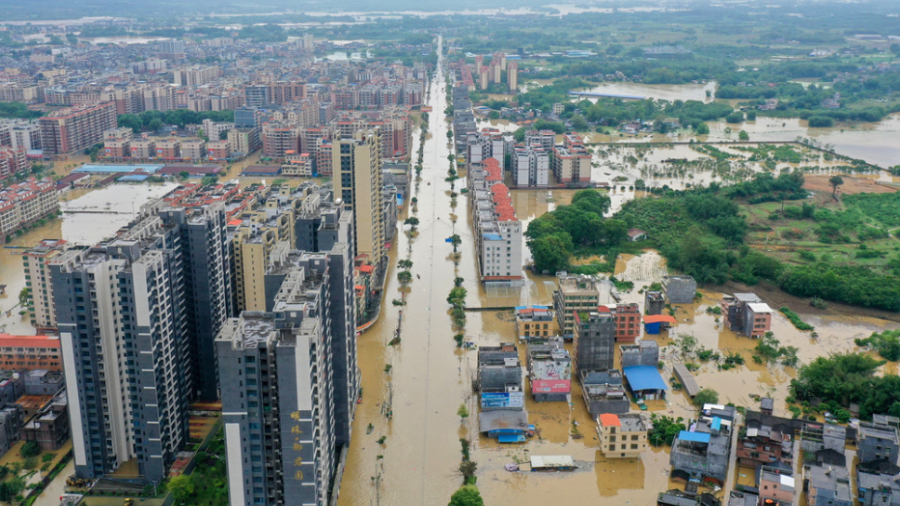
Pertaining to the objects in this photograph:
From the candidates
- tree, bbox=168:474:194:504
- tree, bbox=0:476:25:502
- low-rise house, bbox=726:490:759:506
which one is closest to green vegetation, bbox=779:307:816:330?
low-rise house, bbox=726:490:759:506

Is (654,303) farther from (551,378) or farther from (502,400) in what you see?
(502,400)

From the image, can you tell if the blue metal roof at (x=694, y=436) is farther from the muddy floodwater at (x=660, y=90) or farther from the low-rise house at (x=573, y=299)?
the muddy floodwater at (x=660, y=90)

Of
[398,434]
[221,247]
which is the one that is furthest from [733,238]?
[221,247]

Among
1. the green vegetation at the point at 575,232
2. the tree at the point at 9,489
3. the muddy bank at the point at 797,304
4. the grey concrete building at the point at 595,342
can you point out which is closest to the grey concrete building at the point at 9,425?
the tree at the point at 9,489

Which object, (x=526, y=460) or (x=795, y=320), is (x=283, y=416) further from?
(x=795, y=320)

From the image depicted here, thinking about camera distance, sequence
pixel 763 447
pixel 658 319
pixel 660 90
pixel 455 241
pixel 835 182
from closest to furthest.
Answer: pixel 763 447 → pixel 658 319 → pixel 455 241 → pixel 835 182 → pixel 660 90

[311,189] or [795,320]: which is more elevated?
[311,189]

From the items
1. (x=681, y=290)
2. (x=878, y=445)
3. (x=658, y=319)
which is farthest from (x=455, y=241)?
(x=878, y=445)
